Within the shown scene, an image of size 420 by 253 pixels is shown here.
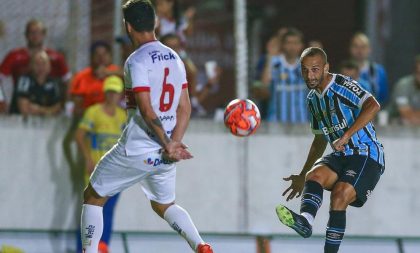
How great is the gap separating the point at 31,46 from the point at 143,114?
4042 millimetres

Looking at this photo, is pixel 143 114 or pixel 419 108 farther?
pixel 419 108

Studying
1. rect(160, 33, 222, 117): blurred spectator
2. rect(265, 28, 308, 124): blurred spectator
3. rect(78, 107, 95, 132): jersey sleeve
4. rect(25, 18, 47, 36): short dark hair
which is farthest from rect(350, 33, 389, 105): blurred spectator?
rect(25, 18, 47, 36): short dark hair

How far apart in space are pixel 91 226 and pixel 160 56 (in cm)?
141

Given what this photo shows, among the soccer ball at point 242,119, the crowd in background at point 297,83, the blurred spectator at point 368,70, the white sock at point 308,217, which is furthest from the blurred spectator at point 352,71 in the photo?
the white sock at point 308,217

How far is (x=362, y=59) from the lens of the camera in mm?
12992

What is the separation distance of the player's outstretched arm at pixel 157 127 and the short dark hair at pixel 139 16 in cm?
51

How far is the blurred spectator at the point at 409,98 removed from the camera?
13.1m

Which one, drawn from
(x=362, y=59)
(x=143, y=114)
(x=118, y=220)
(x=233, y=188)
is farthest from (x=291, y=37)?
(x=143, y=114)

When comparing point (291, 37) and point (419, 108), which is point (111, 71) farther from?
point (419, 108)

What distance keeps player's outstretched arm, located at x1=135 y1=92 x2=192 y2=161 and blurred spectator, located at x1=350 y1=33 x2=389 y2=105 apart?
14.3ft

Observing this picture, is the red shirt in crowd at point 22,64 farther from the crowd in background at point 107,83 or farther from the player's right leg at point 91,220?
the player's right leg at point 91,220

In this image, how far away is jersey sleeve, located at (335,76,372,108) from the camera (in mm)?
9203

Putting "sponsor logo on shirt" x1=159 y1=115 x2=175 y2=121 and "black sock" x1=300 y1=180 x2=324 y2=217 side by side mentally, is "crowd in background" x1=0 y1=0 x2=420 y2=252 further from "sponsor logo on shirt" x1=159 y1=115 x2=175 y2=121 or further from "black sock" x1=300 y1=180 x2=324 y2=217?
"black sock" x1=300 y1=180 x2=324 y2=217

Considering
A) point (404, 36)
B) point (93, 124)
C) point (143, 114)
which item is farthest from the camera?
point (404, 36)
